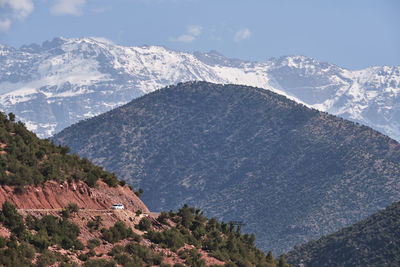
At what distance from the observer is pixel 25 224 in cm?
8469

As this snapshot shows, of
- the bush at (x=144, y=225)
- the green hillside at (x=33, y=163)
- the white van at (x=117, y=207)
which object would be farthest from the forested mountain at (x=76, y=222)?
the white van at (x=117, y=207)

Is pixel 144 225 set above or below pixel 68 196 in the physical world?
above

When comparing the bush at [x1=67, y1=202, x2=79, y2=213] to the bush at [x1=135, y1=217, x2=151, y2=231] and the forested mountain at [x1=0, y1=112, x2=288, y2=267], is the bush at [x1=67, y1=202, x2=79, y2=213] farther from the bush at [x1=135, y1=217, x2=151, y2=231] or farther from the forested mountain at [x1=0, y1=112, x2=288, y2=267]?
the bush at [x1=135, y1=217, x2=151, y2=231]

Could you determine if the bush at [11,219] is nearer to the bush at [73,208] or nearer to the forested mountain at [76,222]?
the forested mountain at [76,222]

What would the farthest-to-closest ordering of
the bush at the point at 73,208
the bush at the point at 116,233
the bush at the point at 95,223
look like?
the bush at the point at 73,208
the bush at the point at 95,223
the bush at the point at 116,233

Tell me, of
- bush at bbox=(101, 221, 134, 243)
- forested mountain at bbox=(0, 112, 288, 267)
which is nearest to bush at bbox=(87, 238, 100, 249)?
forested mountain at bbox=(0, 112, 288, 267)

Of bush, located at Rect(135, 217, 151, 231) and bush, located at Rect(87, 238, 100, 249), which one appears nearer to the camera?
bush, located at Rect(87, 238, 100, 249)

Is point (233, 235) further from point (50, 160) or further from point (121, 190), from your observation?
point (50, 160)

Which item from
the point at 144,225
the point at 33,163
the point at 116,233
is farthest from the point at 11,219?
the point at 144,225

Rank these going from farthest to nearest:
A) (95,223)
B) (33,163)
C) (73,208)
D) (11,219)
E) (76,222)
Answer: (33,163)
(95,223)
(73,208)
(76,222)
(11,219)

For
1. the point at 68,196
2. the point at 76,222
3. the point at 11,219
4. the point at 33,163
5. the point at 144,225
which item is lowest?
the point at 11,219

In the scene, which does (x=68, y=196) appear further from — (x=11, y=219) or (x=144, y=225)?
(x=11, y=219)

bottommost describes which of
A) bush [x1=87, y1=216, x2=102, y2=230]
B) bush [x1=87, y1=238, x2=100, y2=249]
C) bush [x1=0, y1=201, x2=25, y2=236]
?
bush [x1=0, y1=201, x2=25, y2=236]

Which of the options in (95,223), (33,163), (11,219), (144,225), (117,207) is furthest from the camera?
(144,225)
